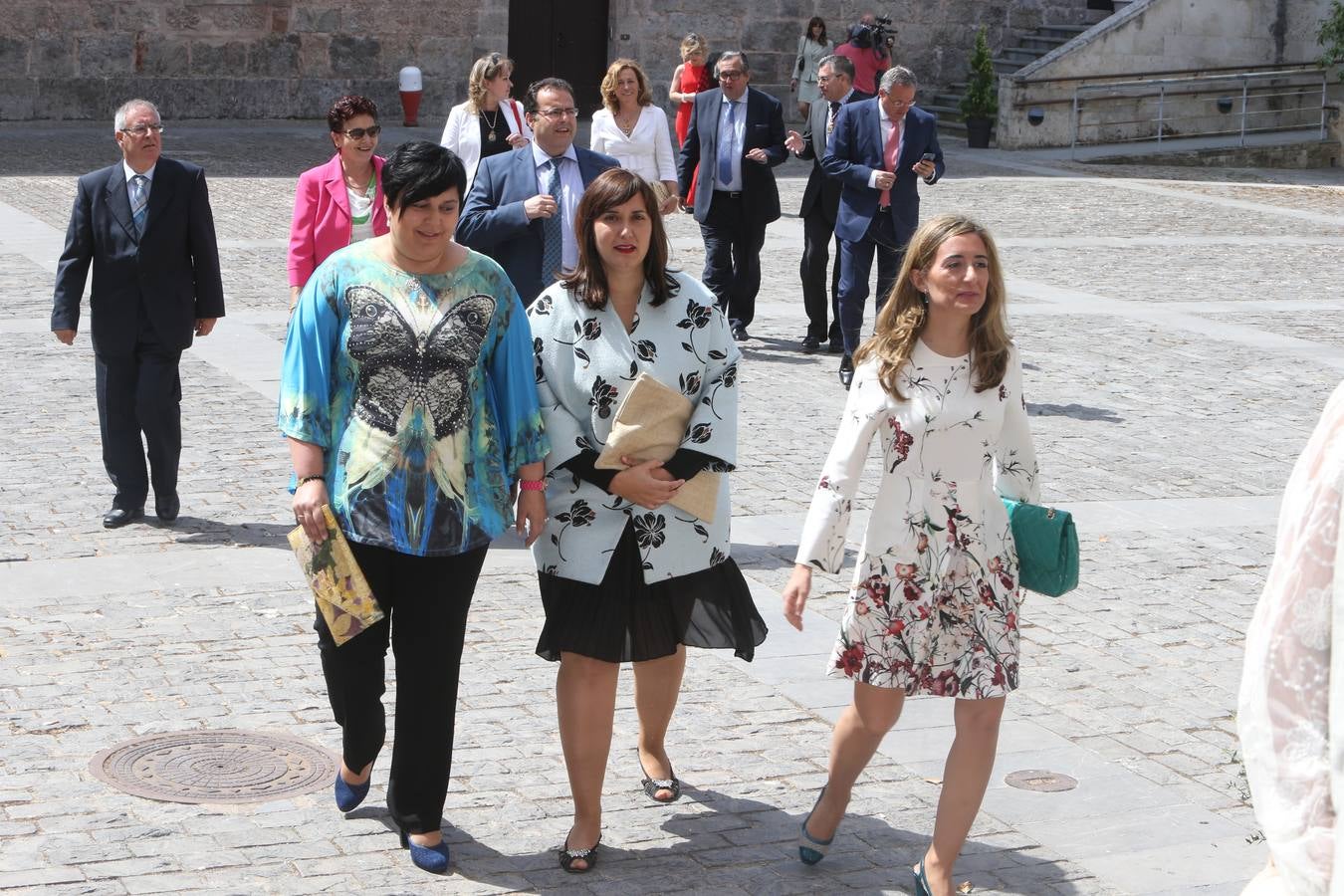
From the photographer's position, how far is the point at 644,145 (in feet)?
38.6

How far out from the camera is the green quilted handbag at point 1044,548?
4.59m

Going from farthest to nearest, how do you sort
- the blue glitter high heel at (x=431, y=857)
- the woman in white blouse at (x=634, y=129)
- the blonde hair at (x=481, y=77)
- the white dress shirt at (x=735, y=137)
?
the white dress shirt at (x=735, y=137) → the woman in white blouse at (x=634, y=129) → the blonde hair at (x=481, y=77) → the blue glitter high heel at (x=431, y=857)

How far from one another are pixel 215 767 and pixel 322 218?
3.09m

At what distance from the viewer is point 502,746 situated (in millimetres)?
A: 5590

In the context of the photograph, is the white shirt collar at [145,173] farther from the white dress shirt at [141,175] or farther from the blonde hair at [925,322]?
the blonde hair at [925,322]

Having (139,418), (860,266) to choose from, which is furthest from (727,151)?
(139,418)

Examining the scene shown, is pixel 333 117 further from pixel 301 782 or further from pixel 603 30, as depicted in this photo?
pixel 603 30

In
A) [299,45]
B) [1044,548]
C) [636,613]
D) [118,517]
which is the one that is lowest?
[118,517]

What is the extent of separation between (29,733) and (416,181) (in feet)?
6.98

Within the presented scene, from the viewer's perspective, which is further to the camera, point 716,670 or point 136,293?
point 136,293

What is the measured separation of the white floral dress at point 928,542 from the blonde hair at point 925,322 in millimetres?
31

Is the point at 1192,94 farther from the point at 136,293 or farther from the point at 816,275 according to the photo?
the point at 136,293

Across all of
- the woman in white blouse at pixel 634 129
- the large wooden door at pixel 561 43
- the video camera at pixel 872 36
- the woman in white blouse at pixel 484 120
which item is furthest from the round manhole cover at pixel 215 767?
the large wooden door at pixel 561 43

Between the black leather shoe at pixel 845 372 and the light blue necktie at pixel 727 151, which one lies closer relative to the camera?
the black leather shoe at pixel 845 372
